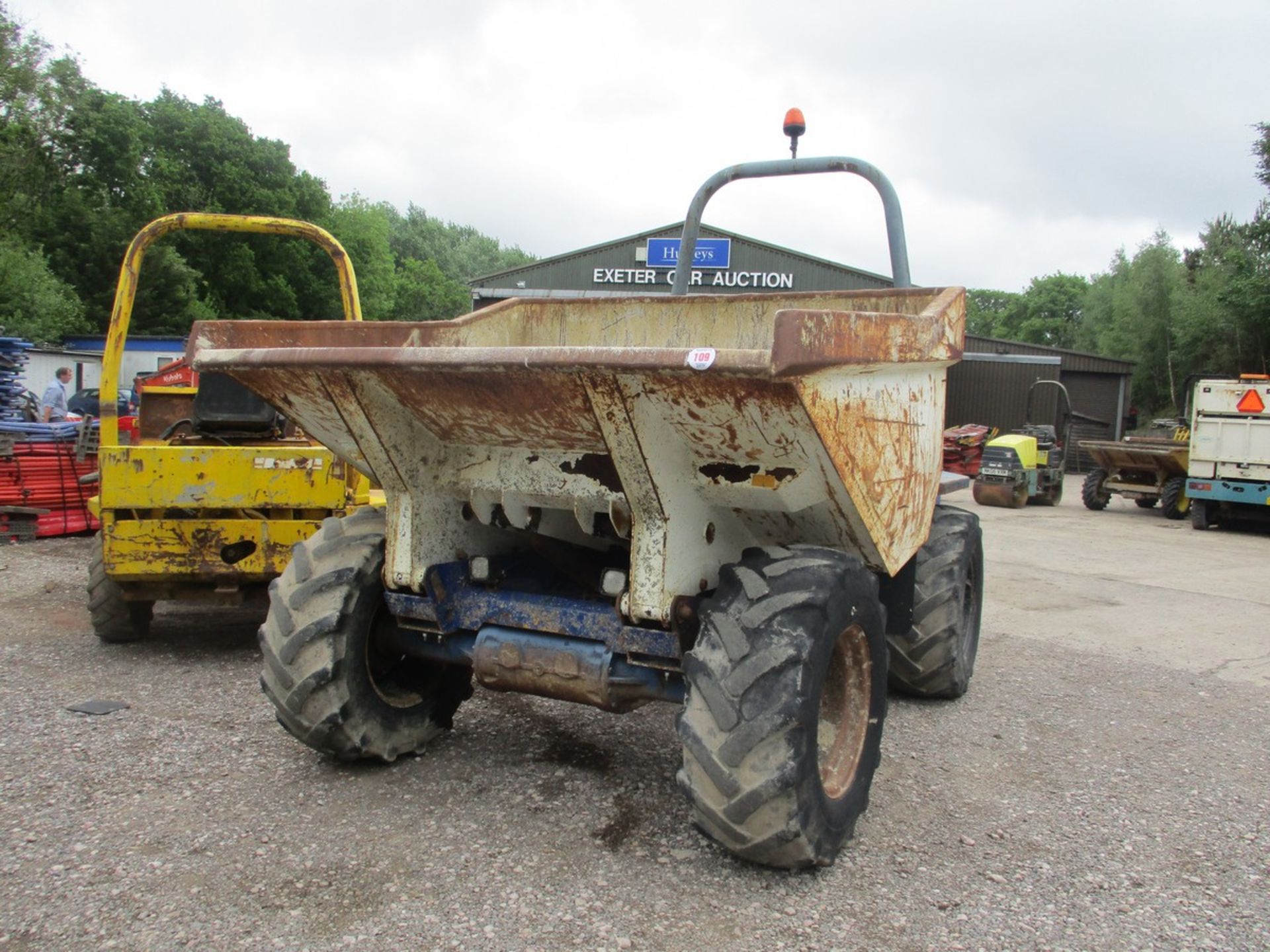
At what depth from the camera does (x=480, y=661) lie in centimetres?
328

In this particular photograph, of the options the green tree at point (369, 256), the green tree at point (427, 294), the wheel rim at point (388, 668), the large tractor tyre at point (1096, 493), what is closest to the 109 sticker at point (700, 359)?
the wheel rim at point (388, 668)

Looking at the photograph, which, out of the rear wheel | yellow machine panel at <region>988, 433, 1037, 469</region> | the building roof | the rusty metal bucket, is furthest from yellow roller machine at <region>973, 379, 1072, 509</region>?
the building roof

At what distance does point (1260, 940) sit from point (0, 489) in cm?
984

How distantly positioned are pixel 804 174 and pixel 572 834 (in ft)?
9.68

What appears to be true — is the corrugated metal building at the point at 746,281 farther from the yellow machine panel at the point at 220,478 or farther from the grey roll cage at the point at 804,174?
the grey roll cage at the point at 804,174

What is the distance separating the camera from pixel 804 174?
179 inches

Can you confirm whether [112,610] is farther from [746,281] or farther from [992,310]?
[992,310]

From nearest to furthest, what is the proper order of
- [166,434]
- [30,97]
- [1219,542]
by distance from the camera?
[166,434], [1219,542], [30,97]

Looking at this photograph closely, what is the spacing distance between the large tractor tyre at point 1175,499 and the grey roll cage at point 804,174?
42.7 feet

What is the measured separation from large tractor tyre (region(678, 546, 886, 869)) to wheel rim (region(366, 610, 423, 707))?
50.9 inches

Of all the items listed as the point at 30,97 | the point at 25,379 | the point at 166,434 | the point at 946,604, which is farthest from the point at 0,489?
the point at 30,97

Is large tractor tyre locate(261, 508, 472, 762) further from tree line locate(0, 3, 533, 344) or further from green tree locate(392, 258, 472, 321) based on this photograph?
green tree locate(392, 258, 472, 321)

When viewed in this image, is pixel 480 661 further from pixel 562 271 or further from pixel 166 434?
pixel 562 271

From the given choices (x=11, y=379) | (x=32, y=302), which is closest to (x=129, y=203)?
(x=32, y=302)
